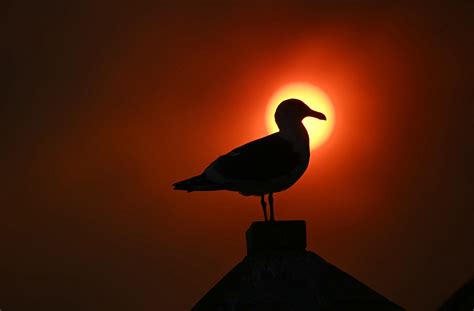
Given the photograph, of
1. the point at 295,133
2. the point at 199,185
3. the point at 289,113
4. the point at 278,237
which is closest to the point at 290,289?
the point at 278,237

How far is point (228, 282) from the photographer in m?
7.88

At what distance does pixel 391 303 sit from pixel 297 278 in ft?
3.76

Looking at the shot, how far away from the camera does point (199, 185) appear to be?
10414 millimetres

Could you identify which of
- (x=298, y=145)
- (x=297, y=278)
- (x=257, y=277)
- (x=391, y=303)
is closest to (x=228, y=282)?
(x=257, y=277)

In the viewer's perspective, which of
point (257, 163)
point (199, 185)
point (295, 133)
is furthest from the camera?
point (295, 133)

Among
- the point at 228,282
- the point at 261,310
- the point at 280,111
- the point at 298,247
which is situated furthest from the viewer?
the point at 280,111

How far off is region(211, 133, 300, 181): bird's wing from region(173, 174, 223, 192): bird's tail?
0.23 m

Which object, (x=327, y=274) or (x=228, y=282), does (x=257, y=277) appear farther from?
(x=327, y=274)

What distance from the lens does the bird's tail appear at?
406 inches

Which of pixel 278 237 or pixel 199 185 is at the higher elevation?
pixel 199 185

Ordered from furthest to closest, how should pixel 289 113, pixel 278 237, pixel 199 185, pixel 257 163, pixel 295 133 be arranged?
pixel 289 113
pixel 295 133
pixel 199 185
pixel 257 163
pixel 278 237

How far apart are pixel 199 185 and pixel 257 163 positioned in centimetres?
103

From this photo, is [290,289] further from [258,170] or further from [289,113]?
[289,113]

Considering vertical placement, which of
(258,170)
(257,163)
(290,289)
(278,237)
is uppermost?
(257,163)
